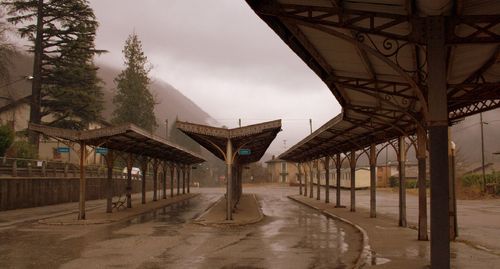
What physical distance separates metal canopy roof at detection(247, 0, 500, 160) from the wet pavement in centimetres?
396

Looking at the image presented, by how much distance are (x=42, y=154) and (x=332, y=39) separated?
175 feet

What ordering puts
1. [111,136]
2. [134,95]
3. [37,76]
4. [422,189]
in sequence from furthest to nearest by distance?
1. [134,95]
2. [37,76]
3. [111,136]
4. [422,189]

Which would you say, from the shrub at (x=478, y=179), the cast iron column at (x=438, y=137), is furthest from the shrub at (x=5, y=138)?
the shrub at (x=478, y=179)

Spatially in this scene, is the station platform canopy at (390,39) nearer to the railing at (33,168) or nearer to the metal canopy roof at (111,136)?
the metal canopy roof at (111,136)

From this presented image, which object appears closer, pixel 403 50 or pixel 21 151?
pixel 403 50

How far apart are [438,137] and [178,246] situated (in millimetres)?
8792

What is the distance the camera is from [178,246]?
14.2m

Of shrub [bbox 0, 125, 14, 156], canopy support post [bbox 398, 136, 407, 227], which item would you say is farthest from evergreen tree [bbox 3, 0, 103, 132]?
canopy support post [bbox 398, 136, 407, 227]

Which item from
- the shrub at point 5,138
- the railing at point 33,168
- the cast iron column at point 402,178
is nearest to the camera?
the cast iron column at point 402,178

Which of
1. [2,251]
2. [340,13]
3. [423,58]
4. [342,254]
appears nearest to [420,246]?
[342,254]

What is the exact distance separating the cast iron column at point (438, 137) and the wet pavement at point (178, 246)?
414cm

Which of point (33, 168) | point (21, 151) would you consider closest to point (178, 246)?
point (33, 168)

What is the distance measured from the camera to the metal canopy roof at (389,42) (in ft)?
23.0

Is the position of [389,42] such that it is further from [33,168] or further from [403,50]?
[33,168]
